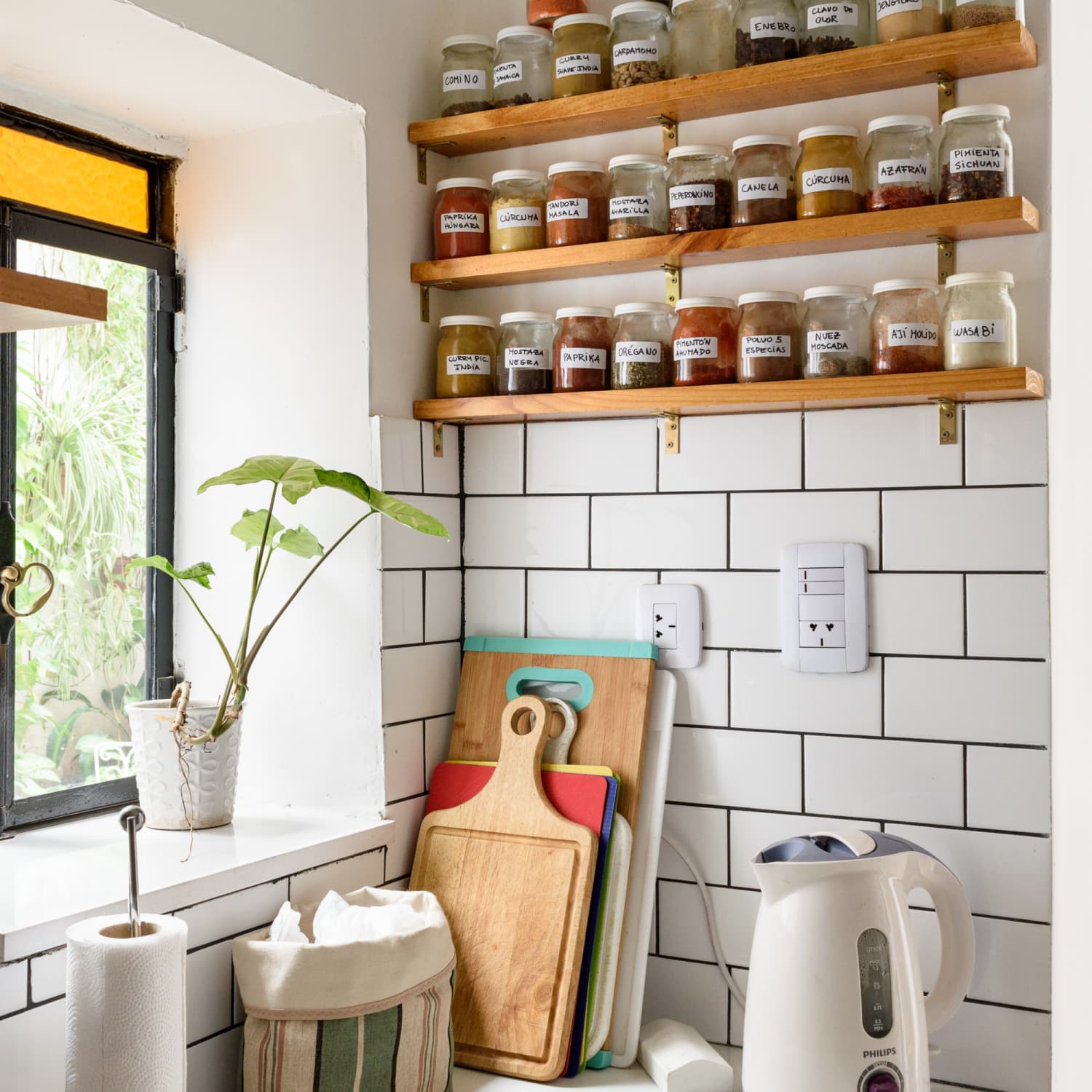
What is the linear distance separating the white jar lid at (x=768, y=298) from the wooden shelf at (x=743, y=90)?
280 mm

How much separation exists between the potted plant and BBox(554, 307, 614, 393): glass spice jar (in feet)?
0.93

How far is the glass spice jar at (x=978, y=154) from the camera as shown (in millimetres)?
1399

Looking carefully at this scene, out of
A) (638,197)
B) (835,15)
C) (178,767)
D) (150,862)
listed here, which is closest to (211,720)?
(178,767)

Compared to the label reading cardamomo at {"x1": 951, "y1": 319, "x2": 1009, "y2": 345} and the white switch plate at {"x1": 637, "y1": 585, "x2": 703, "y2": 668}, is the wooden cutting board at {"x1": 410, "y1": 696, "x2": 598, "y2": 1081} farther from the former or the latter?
the label reading cardamomo at {"x1": 951, "y1": 319, "x2": 1009, "y2": 345}

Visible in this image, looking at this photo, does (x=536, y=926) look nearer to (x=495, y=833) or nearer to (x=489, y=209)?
(x=495, y=833)

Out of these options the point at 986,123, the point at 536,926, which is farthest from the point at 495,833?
the point at 986,123

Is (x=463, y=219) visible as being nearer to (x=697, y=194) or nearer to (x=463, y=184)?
(x=463, y=184)

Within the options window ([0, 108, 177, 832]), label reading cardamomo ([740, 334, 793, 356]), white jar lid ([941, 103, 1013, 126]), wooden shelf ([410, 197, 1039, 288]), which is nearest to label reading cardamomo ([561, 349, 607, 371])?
wooden shelf ([410, 197, 1039, 288])

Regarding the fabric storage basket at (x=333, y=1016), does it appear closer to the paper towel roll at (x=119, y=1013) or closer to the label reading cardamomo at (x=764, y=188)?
the paper towel roll at (x=119, y=1013)

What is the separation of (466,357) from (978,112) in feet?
2.48

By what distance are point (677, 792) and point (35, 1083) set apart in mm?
878

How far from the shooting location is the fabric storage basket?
128 cm

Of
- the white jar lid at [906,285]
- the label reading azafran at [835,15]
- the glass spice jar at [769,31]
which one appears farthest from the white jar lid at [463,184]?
the white jar lid at [906,285]

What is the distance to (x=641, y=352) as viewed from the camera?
157cm
